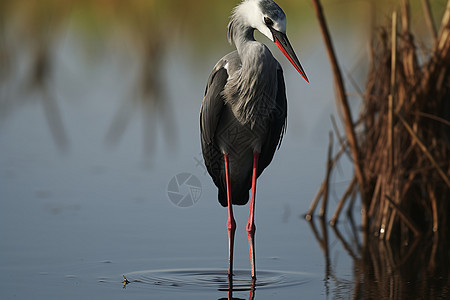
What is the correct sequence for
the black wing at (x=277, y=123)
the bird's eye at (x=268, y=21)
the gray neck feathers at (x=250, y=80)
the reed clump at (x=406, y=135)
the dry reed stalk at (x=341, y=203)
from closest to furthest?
the bird's eye at (x=268, y=21) → the gray neck feathers at (x=250, y=80) → the black wing at (x=277, y=123) → the reed clump at (x=406, y=135) → the dry reed stalk at (x=341, y=203)

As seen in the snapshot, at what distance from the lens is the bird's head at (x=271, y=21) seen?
5234mm

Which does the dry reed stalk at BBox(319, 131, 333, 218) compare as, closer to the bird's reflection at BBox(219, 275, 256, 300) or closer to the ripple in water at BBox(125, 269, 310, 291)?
the ripple in water at BBox(125, 269, 310, 291)

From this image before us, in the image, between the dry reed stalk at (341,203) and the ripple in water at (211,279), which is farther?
the dry reed stalk at (341,203)

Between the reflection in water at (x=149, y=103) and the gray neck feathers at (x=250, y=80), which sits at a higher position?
the reflection in water at (x=149, y=103)

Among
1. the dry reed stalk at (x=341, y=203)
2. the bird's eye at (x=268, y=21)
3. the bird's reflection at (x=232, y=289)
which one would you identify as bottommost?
the bird's reflection at (x=232, y=289)

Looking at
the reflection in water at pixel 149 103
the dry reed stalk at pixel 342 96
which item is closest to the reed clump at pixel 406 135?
the dry reed stalk at pixel 342 96

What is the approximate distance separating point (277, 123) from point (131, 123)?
19.8ft

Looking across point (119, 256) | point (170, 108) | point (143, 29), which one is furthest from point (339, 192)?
point (143, 29)

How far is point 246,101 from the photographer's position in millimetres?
5590

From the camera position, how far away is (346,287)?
18.4 feet

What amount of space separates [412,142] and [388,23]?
0.97 m

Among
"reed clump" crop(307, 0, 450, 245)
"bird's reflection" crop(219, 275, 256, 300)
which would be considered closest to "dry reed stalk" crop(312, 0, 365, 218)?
"reed clump" crop(307, 0, 450, 245)

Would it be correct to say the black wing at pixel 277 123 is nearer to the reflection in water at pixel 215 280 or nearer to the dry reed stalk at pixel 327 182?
the reflection in water at pixel 215 280

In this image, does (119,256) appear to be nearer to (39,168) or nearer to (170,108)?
(39,168)
